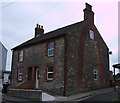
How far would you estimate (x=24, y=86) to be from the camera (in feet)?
56.9

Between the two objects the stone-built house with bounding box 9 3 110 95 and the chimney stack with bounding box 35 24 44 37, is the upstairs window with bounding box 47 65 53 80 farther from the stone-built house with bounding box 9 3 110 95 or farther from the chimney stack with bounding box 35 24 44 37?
the chimney stack with bounding box 35 24 44 37

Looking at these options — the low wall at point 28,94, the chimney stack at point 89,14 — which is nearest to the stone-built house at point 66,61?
the chimney stack at point 89,14

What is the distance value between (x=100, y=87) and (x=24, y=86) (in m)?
9.25

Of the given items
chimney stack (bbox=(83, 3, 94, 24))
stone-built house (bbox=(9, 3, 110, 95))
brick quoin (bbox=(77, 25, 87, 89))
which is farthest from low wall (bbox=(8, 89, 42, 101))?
chimney stack (bbox=(83, 3, 94, 24))

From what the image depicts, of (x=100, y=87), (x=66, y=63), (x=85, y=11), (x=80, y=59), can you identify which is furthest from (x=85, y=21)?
(x=100, y=87)

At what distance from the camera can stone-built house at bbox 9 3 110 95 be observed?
50.0ft

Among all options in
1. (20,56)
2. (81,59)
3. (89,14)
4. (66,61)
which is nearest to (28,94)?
(66,61)

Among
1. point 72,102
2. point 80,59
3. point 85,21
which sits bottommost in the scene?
point 72,102

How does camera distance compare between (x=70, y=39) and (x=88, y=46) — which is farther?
(x=88, y=46)

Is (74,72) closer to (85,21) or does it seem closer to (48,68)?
(48,68)

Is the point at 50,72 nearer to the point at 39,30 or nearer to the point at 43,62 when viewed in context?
the point at 43,62

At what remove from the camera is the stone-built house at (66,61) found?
50.0 ft

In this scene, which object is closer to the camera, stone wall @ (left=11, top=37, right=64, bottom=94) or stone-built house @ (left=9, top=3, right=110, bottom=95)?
stone wall @ (left=11, top=37, right=64, bottom=94)

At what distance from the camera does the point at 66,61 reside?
48.9 feet
